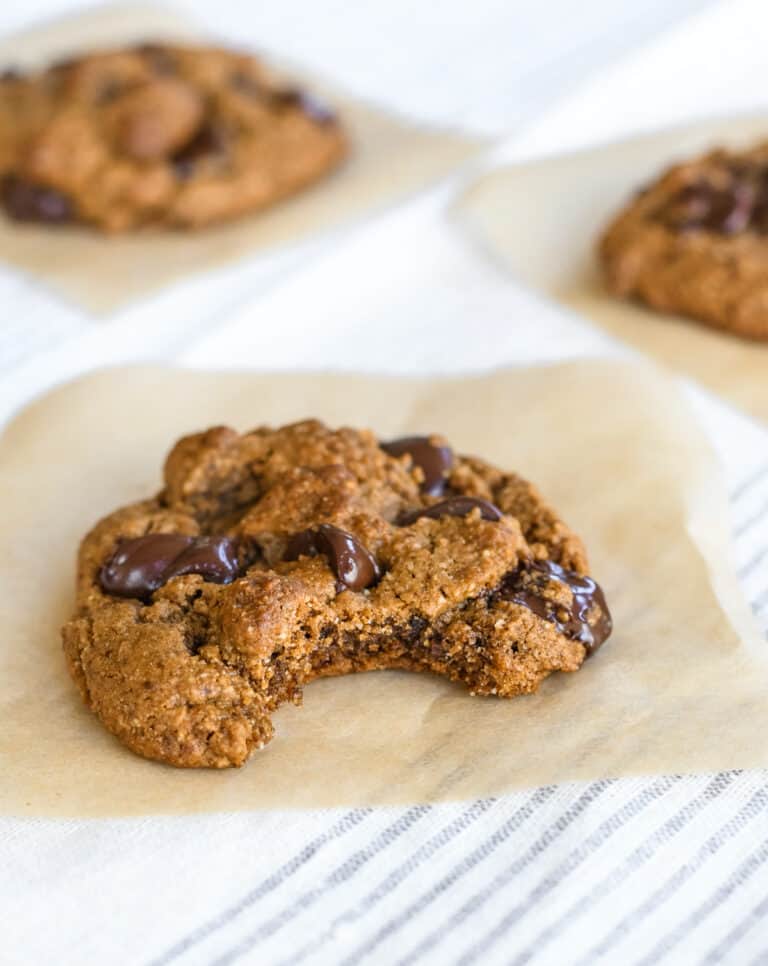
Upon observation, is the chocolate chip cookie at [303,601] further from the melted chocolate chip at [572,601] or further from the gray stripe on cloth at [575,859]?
the gray stripe on cloth at [575,859]

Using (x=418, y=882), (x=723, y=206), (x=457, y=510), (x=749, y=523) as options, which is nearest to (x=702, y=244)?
(x=723, y=206)

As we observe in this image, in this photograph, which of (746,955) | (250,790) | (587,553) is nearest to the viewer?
(746,955)

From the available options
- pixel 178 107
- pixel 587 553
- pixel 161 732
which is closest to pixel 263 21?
pixel 178 107

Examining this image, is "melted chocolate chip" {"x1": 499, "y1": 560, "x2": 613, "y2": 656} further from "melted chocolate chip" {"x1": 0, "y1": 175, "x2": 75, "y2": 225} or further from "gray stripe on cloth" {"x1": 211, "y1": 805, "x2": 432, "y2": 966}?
"melted chocolate chip" {"x1": 0, "y1": 175, "x2": 75, "y2": 225}

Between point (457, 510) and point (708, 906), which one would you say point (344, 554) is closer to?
point (457, 510)

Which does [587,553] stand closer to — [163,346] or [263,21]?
[163,346]

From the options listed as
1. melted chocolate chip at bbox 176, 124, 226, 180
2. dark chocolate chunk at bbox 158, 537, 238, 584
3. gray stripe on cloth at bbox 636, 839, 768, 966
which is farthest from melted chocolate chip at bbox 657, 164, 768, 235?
gray stripe on cloth at bbox 636, 839, 768, 966
